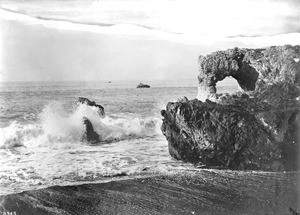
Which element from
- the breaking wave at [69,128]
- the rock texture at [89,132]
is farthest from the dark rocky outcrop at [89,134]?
the breaking wave at [69,128]

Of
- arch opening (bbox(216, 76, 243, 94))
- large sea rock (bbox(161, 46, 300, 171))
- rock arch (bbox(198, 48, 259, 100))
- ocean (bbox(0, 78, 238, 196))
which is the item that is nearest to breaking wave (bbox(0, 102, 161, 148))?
ocean (bbox(0, 78, 238, 196))

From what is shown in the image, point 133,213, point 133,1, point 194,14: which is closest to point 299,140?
point 194,14

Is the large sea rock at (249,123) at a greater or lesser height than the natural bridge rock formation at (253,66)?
lesser

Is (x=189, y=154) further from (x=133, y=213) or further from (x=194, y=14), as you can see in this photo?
(x=194, y=14)

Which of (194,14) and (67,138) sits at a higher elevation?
(194,14)

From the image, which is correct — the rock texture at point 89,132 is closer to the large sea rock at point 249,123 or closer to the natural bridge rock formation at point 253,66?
the large sea rock at point 249,123

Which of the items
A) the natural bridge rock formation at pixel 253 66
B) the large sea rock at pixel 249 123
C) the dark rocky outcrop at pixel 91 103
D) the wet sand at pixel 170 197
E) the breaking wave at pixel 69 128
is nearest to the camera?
the wet sand at pixel 170 197

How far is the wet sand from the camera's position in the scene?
17.1 ft

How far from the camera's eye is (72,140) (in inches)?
326

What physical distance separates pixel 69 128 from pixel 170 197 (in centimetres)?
392

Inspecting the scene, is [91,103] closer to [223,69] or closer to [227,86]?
[223,69]

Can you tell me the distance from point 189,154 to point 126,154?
4.64ft

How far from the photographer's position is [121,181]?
6.10 metres

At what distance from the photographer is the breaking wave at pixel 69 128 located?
320 inches
